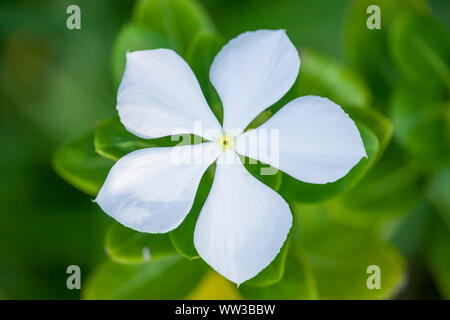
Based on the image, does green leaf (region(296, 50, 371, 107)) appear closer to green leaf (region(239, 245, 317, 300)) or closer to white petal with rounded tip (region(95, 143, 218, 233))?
green leaf (region(239, 245, 317, 300))

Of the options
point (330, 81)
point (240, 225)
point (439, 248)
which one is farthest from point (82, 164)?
point (439, 248)

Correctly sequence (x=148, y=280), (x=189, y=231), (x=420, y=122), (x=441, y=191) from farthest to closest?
(x=441, y=191) < (x=420, y=122) < (x=148, y=280) < (x=189, y=231)

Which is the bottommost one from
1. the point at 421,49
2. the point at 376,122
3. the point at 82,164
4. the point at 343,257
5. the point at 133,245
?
the point at 343,257

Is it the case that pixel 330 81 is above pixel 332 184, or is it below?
above

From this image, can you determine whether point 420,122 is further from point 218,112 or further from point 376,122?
point 218,112

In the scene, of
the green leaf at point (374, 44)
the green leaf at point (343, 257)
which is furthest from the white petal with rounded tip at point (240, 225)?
the green leaf at point (374, 44)

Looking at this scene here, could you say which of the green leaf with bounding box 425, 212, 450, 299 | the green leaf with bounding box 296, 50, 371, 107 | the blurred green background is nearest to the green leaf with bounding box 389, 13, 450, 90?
the blurred green background
